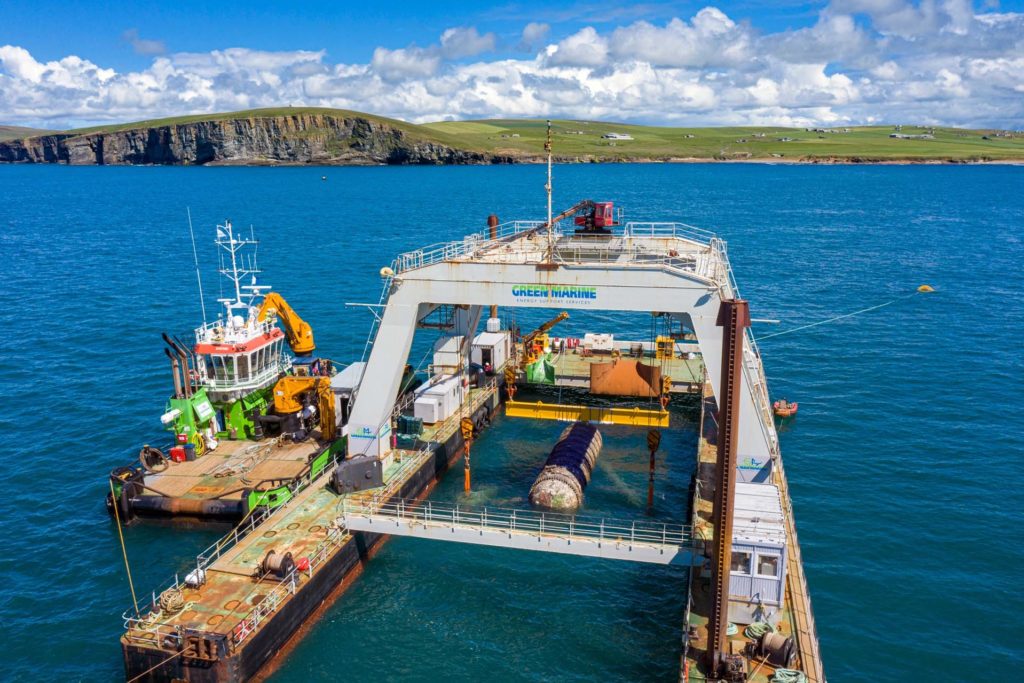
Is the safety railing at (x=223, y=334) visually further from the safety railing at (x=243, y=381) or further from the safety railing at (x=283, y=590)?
the safety railing at (x=283, y=590)

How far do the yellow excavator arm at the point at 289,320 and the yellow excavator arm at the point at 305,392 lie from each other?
436 centimetres

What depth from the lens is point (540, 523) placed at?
29.1 meters

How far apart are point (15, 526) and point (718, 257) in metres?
35.3

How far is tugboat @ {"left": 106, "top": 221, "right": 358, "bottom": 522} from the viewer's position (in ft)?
112

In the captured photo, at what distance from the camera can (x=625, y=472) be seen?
40.5 metres

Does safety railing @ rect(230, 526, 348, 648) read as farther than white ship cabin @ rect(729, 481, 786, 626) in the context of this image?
Yes

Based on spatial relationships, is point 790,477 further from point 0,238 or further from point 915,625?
point 0,238

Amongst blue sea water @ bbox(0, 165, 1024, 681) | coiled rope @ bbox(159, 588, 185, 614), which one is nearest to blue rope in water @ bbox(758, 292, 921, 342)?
blue sea water @ bbox(0, 165, 1024, 681)

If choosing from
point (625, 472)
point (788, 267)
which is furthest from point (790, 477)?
point (788, 267)

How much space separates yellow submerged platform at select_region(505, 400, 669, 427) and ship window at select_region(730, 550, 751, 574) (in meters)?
11.5

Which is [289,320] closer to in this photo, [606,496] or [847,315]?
[606,496]

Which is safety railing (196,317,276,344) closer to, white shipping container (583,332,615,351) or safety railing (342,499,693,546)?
safety railing (342,499,693,546)

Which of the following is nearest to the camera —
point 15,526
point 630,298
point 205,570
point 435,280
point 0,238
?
point 205,570

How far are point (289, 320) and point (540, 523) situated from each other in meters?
22.8
